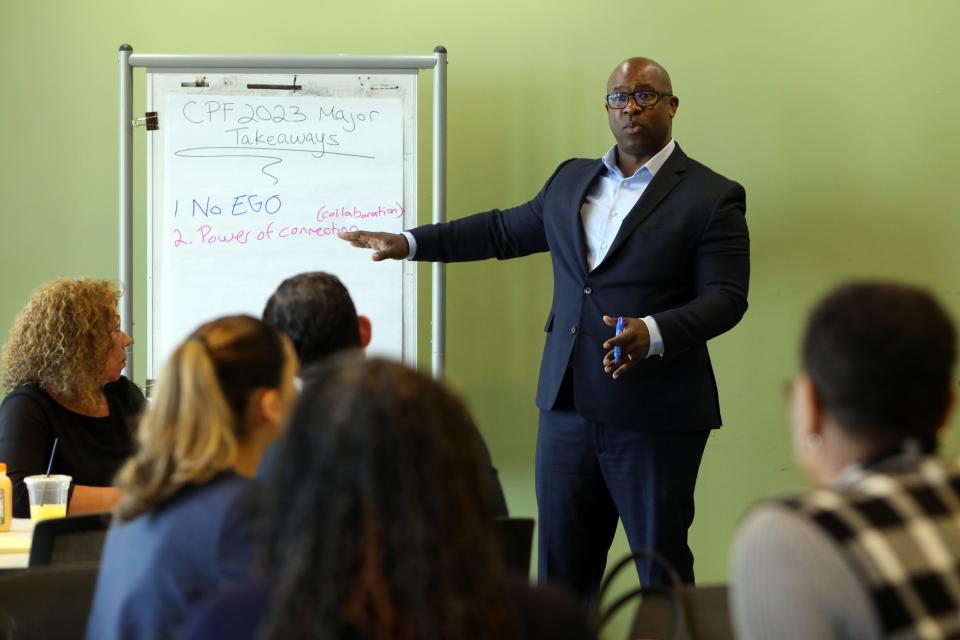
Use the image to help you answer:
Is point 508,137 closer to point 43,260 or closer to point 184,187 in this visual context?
point 184,187

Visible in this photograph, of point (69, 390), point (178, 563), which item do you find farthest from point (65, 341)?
point (178, 563)

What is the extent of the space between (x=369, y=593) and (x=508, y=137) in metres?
2.99

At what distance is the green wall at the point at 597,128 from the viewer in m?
3.84

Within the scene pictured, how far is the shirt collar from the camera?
10.6 feet

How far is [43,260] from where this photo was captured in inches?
155

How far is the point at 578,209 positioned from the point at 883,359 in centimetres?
210

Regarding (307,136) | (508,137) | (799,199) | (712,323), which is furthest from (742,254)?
(307,136)

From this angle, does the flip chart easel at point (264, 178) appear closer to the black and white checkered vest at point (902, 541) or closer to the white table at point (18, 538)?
the white table at point (18, 538)

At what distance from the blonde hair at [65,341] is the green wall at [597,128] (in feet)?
2.80

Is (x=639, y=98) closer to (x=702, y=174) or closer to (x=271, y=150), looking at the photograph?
(x=702, y=174)

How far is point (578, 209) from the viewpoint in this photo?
326 cm

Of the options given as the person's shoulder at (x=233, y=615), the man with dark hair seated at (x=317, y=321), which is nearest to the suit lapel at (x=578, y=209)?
the man with dark hair seated at (x=317, y=321)

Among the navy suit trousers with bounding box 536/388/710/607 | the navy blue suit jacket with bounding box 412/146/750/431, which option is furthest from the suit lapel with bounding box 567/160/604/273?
the navy suit trousers with bounding box 536/388/710/607

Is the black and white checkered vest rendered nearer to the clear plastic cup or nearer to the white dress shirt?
the clear plastic cup
